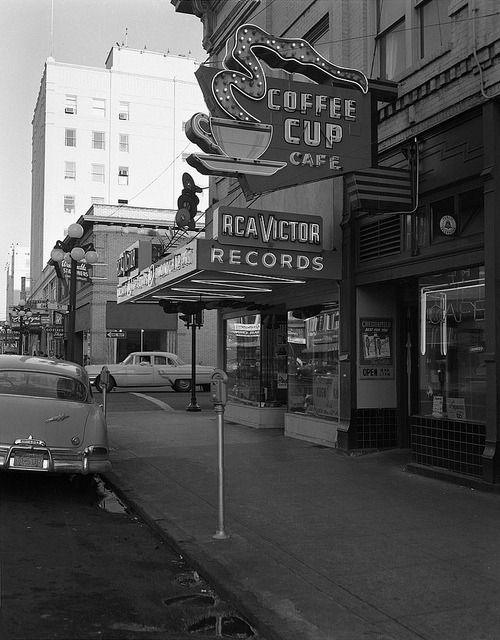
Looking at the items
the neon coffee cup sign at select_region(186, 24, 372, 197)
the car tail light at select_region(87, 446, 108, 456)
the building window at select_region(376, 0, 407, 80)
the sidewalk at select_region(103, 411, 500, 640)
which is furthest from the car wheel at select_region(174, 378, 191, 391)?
the car tail light at select_region(87, 446, 108, 456)

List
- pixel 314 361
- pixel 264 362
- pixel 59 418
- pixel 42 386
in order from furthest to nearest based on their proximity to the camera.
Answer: pixel 264 362, pixel 314 361, pixel 42 386, pixel 59 418

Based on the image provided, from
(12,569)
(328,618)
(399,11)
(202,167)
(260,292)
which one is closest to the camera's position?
(328,618)

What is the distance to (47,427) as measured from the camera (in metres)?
8.23

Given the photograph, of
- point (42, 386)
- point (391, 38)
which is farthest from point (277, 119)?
point (42, 386)

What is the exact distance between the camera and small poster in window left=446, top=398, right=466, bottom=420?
30.5 feet

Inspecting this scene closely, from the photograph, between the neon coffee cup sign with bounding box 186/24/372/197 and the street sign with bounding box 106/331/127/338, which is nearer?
the neon coffee cup sign with bounding box 186/24/372/197

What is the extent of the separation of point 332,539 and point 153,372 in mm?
24020

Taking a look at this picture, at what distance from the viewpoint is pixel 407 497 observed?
8.30 m

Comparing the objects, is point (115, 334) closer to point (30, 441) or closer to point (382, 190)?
point (382, 190)

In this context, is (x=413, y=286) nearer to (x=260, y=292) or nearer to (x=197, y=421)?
(x=260, y=292)

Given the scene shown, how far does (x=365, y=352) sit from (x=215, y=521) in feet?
17.0

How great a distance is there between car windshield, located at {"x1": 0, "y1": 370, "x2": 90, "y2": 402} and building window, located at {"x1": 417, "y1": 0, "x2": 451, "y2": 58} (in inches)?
265

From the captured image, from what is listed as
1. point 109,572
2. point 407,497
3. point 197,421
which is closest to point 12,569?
point 109,572

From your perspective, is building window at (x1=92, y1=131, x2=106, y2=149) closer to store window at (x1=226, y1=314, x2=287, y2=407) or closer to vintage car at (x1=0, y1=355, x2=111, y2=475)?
store window at (x1=226, y1=314, x2=287, y2=407)
